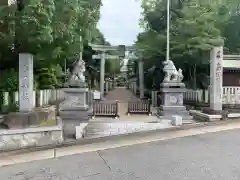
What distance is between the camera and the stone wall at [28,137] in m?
→ 7.71

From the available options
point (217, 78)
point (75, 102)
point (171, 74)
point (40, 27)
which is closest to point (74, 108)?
point (75, 102)

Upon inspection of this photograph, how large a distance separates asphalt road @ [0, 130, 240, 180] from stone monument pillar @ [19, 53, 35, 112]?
10.6 feet

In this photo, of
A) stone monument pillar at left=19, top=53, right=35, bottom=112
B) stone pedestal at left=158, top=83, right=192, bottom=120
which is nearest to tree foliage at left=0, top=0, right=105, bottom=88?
stone monument pillar at left=19, top=53, right=35, bottom=112

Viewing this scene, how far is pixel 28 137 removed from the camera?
26.2 ft

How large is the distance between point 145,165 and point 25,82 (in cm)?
537

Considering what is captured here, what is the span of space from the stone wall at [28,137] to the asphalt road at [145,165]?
1789mm

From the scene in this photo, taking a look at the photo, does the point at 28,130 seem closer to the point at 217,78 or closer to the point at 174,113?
the point at 174,113

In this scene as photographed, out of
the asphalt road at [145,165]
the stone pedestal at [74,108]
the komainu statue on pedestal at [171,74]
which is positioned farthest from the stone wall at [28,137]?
the komainu statue on pedestal at [171,74]

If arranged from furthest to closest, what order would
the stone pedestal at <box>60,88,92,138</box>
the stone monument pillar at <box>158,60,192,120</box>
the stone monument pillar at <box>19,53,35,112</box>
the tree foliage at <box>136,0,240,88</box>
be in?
the tree foliage at <box>136,0,240,88</box>, the stone monument pillar at <box>158,60,192,120</box>, the stone pedestal at <box>60,88,92,138</box>, the stone monument pillar at <box>19,53,35,112</box>

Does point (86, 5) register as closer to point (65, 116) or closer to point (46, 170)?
point (65, 116)

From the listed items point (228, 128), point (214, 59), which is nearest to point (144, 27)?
point (214, 59)

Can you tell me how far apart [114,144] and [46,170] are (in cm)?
263

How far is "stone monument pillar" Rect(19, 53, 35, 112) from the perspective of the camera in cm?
904

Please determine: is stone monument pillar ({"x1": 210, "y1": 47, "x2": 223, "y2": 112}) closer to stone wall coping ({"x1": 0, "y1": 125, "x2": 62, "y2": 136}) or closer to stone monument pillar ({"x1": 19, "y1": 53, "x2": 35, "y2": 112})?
stone wall coping ({"x1": 0, "y1": 125, "x2": 62, "y2": 136})
